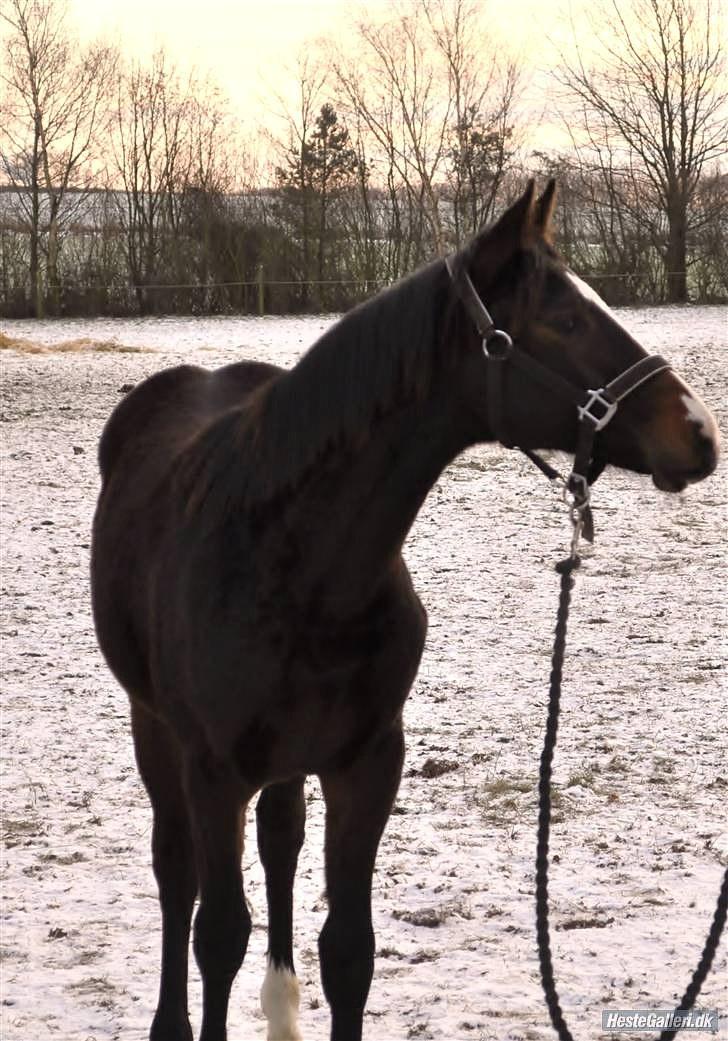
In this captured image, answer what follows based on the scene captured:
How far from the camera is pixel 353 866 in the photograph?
2.56 meters

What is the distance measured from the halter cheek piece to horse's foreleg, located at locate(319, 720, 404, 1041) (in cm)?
77

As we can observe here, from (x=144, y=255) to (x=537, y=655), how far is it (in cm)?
2433

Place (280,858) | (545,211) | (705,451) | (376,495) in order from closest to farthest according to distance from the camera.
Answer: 1. (705,451)
2. (545,211)
3. (376,495)
4. (280,858)

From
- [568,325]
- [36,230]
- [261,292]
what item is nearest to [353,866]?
[568,325]

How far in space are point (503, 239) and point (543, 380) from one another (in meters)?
0.25

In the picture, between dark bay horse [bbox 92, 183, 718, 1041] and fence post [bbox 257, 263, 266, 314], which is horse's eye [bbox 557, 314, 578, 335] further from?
fence post [bbox 257, 263, 266, 314]

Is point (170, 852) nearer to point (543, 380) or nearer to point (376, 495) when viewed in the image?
point (376, 495)

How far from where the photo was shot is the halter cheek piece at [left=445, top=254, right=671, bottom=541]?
6.63 ft

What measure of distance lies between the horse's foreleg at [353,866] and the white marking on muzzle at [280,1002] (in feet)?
0.90

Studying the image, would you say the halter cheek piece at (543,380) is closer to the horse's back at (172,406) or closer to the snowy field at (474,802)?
the horse's back at (172,406)

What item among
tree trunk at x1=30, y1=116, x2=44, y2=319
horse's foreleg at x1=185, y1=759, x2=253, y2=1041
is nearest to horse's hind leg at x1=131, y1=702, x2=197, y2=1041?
horse's foreleg at x1=185, y1=759, x2=253, y2=1041

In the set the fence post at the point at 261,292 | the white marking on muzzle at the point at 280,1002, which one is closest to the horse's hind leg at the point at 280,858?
the white marking on muzzle at the point at 280,1002

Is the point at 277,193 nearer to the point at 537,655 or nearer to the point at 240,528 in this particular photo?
the point at 537,655

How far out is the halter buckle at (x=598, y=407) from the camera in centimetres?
201
